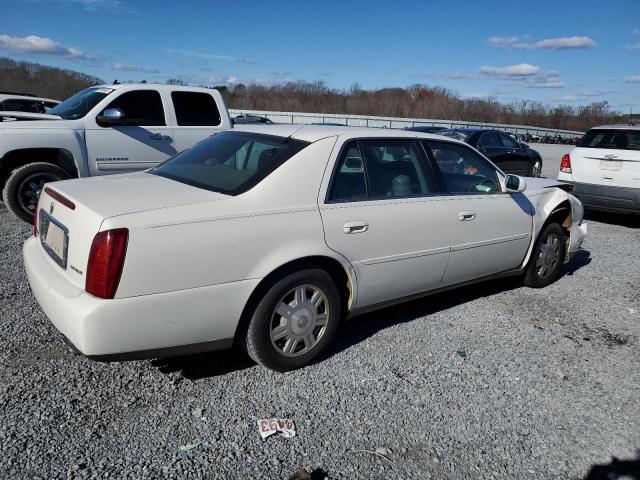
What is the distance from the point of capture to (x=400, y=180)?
396cm

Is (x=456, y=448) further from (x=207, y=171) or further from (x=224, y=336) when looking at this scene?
(x=207, y=171)

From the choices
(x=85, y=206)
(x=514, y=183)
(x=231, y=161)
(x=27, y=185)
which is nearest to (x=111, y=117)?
(x=27, y=185)

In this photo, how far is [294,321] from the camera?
11.0 feet

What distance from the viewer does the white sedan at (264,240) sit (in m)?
2.73

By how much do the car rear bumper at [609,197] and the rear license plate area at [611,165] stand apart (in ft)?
0.97

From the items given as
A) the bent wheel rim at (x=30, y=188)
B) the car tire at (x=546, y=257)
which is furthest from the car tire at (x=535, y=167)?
the bent wheel rim at (x=30, y=188)

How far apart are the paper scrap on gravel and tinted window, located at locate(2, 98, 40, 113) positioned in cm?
1281

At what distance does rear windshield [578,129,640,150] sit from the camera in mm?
8484

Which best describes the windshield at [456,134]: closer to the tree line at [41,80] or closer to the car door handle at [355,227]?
the car door handle at [355,227]

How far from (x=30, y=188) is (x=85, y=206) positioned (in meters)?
4.77

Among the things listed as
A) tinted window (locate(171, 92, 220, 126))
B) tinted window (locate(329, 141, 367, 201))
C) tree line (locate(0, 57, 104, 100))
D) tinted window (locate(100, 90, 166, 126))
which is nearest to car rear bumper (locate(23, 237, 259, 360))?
tinted window (locate(329, 141, 367, 201))

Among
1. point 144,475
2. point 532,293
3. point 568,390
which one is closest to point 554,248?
point 532,293

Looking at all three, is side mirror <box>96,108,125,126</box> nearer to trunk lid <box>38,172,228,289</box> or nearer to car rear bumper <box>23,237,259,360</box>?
trunk lid <box>38,172,228,289</box>

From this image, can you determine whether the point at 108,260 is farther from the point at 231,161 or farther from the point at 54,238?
the point at 231,161
